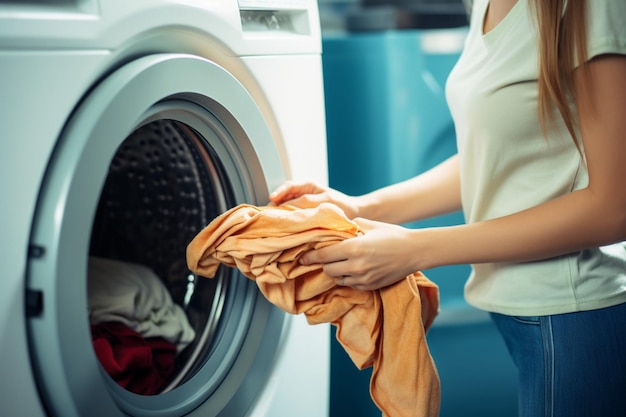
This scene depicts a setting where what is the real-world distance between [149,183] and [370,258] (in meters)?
0.41

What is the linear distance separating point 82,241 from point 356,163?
75 centimetres

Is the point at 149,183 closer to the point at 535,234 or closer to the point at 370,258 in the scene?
the point at 370,258

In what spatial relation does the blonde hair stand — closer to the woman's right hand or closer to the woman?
the woman

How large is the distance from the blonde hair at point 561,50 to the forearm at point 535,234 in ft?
0.29

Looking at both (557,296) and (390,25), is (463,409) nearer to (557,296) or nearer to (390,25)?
(557,296)

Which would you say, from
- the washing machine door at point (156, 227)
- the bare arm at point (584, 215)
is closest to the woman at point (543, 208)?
the bare arm at point (584, 215)

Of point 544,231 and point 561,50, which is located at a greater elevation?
point 561,50

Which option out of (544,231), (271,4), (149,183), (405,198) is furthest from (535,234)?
(149,183)

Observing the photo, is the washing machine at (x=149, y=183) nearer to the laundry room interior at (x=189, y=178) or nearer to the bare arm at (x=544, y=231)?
the laundry room interior at (x=189, y=178)

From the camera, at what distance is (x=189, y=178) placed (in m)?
1.06

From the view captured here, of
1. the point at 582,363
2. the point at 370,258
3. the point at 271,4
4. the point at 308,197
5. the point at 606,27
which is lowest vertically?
the point at 582,363

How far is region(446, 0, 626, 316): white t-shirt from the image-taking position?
875 millimetres

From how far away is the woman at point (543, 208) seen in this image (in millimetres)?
809

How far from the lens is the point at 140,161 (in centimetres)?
110
